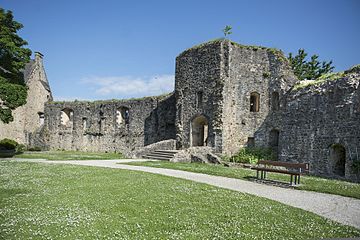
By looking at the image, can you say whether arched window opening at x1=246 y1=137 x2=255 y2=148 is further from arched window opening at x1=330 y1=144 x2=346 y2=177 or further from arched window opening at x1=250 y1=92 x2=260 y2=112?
arched window opening at x1=330 y1=144 x2=346 y2=177

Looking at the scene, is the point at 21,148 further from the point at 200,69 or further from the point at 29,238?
the point at 29,238

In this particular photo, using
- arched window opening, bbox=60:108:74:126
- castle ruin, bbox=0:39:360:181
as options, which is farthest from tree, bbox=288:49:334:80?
arched window opening, bbox=60:108:74:126

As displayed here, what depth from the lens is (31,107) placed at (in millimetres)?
33250

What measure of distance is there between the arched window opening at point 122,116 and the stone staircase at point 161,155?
9.72 m

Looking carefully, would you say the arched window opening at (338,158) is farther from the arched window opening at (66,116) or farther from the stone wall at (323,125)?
the arched window opening at (66,116)

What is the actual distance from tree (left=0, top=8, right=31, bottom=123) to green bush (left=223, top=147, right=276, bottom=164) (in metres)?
15.8

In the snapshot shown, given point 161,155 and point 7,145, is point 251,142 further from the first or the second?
point 7,145

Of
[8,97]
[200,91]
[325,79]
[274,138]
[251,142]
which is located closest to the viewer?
[325,79]

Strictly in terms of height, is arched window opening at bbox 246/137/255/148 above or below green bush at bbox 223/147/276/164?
above

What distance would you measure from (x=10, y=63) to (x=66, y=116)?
50.2 ft

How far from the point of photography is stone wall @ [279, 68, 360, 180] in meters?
14.9

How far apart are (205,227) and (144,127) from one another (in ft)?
73.6

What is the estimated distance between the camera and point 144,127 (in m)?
27.6

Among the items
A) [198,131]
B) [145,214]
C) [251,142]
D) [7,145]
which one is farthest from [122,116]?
[145,214]
